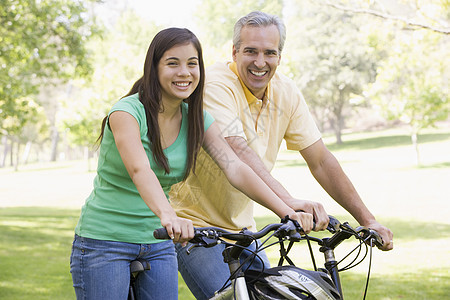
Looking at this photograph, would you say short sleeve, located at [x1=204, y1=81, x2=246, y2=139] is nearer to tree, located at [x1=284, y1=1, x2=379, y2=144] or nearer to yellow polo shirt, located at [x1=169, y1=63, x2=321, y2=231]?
yellow polo shirt, located at [x1=169, y1=63, x2=321, y2=231]

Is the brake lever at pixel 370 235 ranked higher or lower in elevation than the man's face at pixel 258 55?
lower

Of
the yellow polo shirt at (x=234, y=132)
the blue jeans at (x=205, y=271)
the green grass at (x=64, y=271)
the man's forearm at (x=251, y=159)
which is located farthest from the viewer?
the green grass at (x=64, y=271)

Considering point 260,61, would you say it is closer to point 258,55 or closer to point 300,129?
point 258,55

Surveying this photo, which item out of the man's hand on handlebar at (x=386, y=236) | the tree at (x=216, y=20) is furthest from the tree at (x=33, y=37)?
the tree at (x=216, y=20)

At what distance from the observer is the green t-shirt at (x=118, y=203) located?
112 inches

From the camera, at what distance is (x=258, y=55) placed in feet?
11.3

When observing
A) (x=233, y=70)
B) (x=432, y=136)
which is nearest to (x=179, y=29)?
(x=233, y=70)

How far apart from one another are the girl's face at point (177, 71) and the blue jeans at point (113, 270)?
2.39ft

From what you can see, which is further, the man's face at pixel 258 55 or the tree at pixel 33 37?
the tree at pixel 33 37

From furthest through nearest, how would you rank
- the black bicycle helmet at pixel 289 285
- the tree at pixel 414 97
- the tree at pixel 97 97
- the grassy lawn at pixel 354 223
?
the tree at pixel 97 97
the tree at pixel 414 97
the grassy lawn at pixel 354 223
the black bicycle helmet at pixel 289 285

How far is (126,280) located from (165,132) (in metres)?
0.71

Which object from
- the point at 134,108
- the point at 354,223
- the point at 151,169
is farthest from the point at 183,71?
the point at 354,223

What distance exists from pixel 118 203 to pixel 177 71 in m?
0.66

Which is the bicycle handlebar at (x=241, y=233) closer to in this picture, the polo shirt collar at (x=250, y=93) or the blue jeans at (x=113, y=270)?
the blue jeans at (x=113, y=270)
